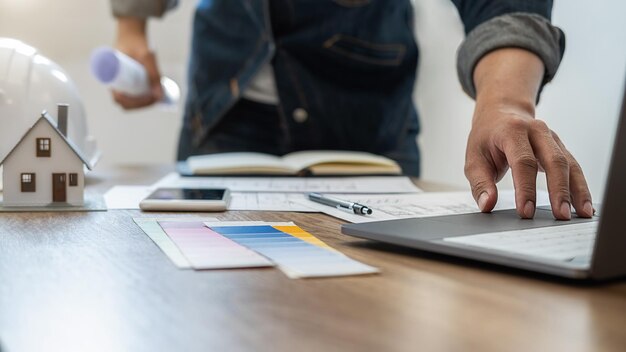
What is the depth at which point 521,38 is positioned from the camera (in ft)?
2.70

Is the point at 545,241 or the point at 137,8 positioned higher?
the point at 137,8

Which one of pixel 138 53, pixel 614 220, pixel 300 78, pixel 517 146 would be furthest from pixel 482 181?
pixel 138 53

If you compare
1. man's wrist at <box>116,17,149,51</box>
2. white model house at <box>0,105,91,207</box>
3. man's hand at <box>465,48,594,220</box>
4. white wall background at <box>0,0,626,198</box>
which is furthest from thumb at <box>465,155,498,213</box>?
white wall background at <box>0,0,626,198</box>

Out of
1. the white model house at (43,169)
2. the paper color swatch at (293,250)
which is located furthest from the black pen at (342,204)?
the white model house at (43,169)

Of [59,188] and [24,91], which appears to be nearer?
[59,188]

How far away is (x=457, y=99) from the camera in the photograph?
2230mm

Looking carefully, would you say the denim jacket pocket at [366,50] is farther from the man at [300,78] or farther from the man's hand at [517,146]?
the man's hand at [517,146]

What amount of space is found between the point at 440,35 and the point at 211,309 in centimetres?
213

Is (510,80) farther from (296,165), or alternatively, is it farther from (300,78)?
(300,78)

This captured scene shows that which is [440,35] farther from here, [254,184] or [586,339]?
[586,339]

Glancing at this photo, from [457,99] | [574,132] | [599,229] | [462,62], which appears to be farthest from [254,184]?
[457,99]

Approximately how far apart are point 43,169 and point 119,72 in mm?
484

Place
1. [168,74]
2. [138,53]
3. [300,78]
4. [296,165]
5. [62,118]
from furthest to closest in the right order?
[168,74], [138,53], [300,78], [296,165], [62,118]

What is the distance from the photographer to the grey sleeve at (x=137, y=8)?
1.47 m
